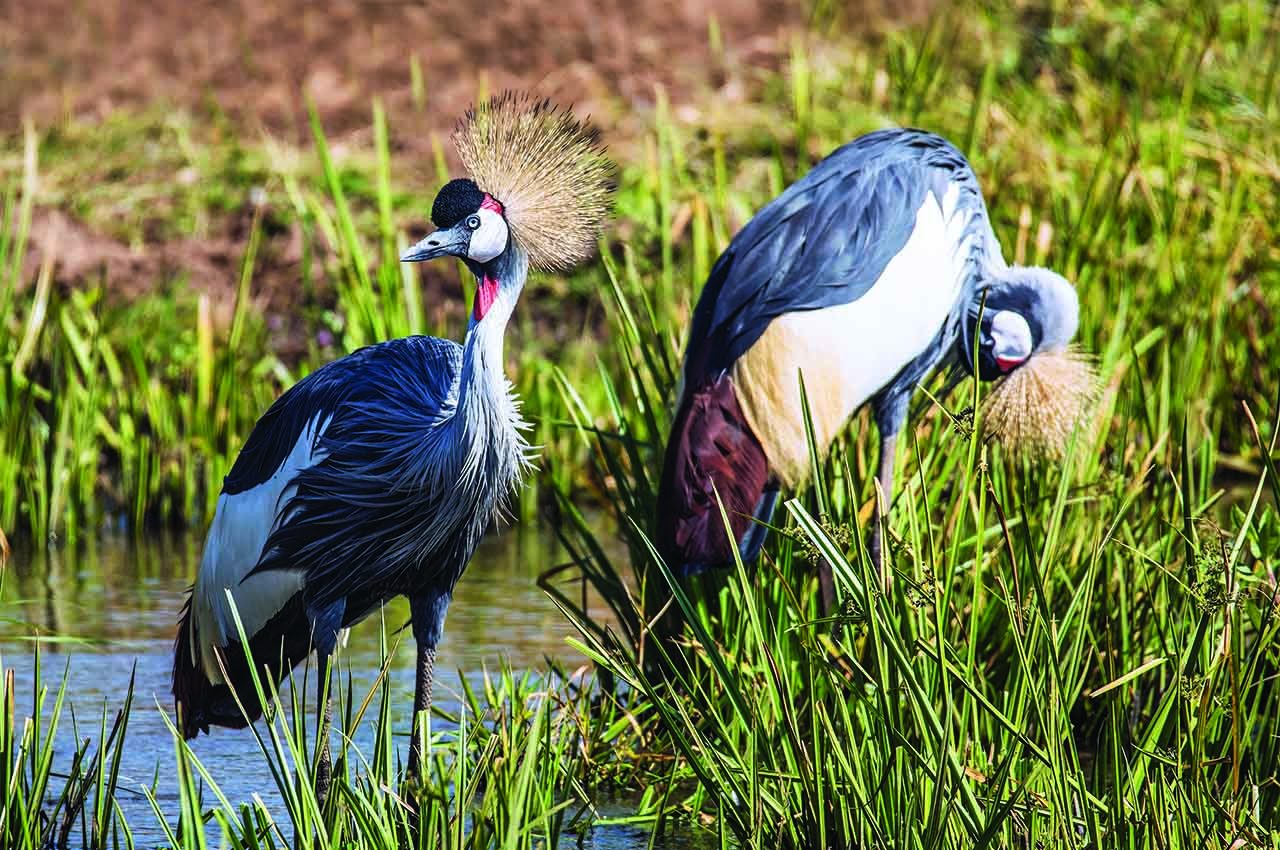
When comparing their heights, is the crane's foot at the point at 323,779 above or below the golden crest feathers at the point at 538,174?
below

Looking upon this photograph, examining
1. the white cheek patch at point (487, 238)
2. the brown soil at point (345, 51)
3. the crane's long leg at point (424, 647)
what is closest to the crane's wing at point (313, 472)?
the crane's long leg at point (424, 647)

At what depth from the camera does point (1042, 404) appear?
4.36 m

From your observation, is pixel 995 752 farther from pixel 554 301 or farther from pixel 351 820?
pixel 554 301

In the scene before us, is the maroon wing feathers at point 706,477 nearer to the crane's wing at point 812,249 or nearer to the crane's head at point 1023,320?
the crane's wing at point 812,249

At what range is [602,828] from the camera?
369 centimetres

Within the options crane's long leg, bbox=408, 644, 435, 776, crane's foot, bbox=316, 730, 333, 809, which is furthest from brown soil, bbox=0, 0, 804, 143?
crane's foot, bbox=316, 730, 333, 809

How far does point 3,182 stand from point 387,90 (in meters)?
2.52

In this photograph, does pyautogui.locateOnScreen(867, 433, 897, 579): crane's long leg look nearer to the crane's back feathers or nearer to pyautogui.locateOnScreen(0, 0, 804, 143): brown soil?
the crane's back feathers

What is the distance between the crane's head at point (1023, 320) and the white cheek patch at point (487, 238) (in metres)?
1.40

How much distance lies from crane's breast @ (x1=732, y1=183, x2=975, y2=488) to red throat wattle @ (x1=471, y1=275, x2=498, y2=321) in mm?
770

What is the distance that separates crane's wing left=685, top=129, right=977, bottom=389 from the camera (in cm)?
412

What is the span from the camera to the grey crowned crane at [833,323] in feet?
13.2

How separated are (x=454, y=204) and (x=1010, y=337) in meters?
1.63

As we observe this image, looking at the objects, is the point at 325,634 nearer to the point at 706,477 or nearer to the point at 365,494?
the point at 365,494
